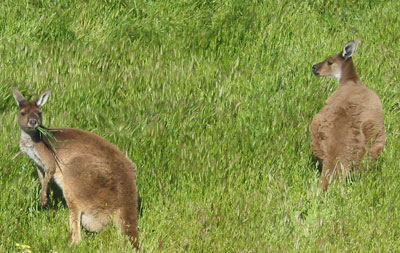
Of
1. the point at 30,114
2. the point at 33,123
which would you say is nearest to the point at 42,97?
the point at 30,114

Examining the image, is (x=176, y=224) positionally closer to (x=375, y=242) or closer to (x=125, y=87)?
(x=375, y=242)

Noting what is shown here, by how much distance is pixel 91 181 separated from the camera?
585cm

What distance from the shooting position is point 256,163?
723 centimetres

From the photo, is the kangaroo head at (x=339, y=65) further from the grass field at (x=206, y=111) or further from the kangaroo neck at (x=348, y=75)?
the grass field at (x=206, y=111)

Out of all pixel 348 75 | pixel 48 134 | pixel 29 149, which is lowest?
pixel 29 149

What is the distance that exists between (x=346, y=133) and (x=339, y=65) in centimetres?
153

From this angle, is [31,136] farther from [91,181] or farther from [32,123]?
[91,181]

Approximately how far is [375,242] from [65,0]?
212 inches

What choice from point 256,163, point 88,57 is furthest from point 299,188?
point 88,57

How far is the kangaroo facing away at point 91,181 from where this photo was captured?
19.2 ft

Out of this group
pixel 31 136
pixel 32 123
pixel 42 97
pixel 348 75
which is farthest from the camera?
pixel 348 75

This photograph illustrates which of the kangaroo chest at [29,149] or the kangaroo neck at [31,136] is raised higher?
the kangaroo neck at [31,136]

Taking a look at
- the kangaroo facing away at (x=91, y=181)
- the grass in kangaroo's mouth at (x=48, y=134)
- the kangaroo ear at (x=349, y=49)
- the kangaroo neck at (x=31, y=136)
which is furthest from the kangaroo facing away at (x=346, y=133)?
the kangaroo neck at (x=31, y=136)

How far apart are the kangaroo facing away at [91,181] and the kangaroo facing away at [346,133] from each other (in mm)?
2082
